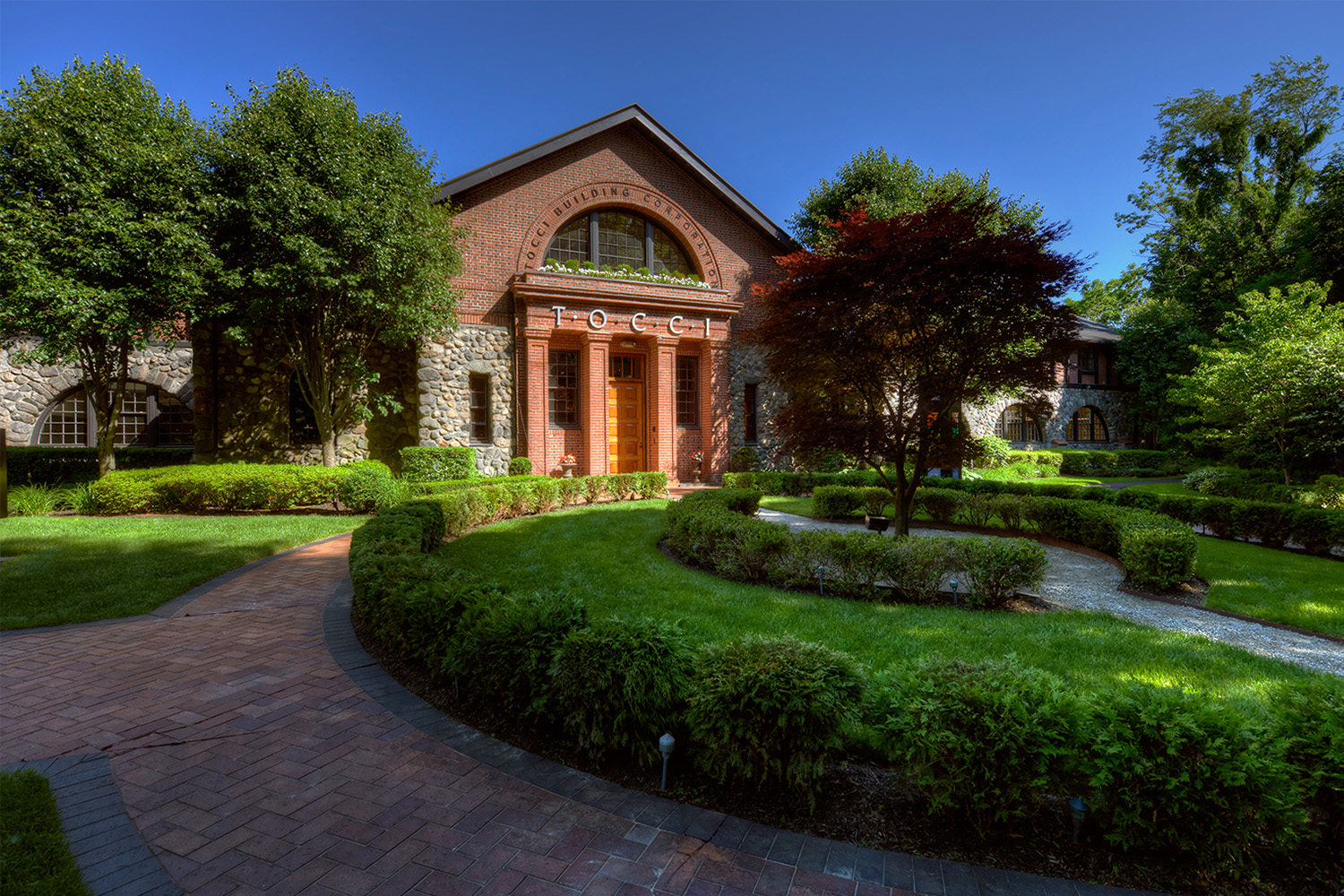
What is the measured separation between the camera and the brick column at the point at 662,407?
17484mm

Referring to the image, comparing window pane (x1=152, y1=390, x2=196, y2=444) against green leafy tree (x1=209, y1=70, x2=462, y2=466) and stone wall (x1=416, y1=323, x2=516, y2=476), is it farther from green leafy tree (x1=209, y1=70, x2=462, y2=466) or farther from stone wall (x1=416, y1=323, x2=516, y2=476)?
stone wall (x1=416, y1=323, x2=516, y2=476)

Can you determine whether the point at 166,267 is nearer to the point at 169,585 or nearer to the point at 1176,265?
the point at 169,585

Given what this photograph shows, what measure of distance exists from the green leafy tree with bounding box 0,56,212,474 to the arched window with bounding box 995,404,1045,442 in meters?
28.4

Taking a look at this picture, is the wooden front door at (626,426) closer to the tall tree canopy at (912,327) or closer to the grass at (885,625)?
the tall tree canopy at (912,327)

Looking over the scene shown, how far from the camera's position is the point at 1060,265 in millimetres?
7391

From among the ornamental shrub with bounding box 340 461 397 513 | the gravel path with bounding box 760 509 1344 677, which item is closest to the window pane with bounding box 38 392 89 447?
the ornamental shrub with bounding box 340 461 397 513

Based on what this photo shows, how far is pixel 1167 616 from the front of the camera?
5.87m

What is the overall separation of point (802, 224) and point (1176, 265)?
19.2 meters

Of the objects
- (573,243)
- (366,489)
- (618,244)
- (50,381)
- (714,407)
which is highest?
(618,244)

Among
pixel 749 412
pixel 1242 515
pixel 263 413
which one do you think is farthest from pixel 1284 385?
pixel 263 413

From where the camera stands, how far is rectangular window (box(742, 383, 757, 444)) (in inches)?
765

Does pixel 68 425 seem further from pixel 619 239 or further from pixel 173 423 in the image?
pixel 619 239

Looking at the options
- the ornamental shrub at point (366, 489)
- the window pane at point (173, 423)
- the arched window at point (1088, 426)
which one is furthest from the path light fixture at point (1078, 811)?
the arched window at point (1088, 426)

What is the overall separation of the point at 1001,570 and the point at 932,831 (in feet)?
13.5
